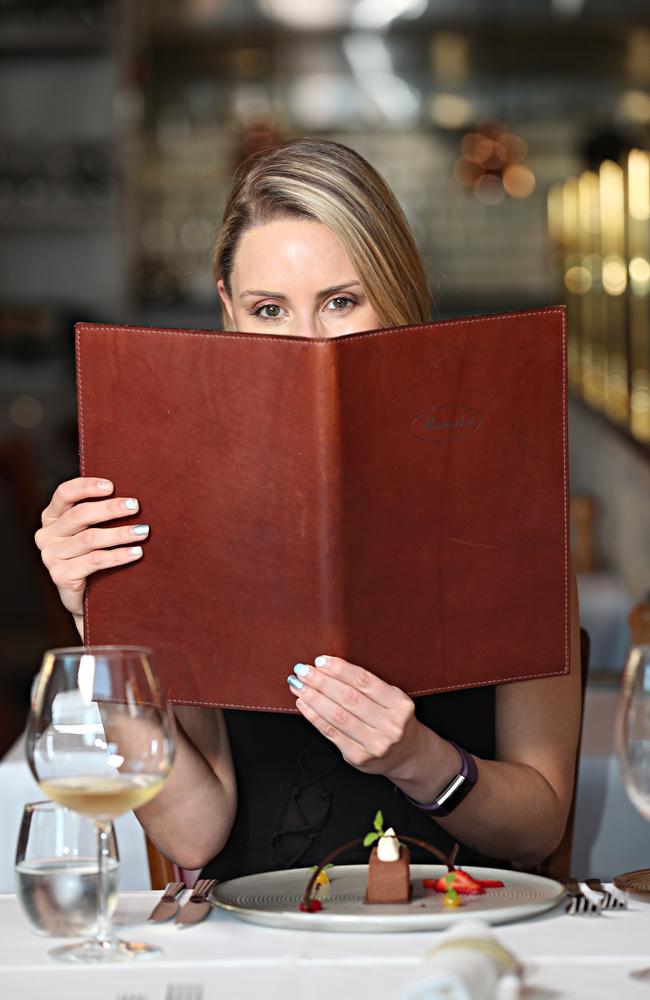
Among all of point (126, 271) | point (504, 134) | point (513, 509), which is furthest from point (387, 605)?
point (504, 134)

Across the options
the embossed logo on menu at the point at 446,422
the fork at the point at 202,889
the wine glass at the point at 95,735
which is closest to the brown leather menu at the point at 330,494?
the embossed logo on menu at the point at 446,422

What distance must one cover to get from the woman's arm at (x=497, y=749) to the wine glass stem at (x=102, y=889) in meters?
0.24

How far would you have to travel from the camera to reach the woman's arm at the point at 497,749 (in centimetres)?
127

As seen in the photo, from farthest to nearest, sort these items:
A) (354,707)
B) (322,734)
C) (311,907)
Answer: (322,734) < (354,707) < (311,907)

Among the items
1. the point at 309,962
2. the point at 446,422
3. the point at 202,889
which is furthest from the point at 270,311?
the point at 309,962

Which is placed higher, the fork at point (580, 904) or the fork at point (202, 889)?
the fork at point (202, 889)

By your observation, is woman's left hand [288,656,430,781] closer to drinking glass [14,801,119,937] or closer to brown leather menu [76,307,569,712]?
brown leather menu [76,307,569,712]

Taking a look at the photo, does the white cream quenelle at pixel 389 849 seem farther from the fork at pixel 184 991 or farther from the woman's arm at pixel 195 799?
the woman's arm at pixel 195 799

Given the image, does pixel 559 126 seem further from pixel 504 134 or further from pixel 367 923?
pixel 367 923

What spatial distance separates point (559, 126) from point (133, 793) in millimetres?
8746

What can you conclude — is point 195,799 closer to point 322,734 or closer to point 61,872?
point 322,734

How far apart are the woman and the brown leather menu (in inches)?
8.5

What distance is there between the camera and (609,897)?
121 cm

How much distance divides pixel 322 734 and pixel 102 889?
0.44 meters
